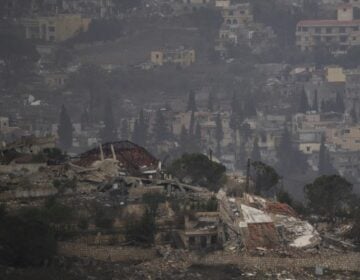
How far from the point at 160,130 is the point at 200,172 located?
1101 inches

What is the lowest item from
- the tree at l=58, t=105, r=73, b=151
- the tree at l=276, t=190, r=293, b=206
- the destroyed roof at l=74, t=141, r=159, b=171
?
the tree at l=58, t=105, r=73, b=151

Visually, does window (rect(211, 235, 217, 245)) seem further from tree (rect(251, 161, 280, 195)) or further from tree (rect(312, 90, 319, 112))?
tree (rect(312, 90, 319, 112))

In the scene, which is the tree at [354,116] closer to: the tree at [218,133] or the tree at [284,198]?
the tree at [218,133]

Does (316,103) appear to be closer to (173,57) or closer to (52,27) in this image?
(173,57)

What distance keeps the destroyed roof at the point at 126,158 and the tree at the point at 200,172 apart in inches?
18.2

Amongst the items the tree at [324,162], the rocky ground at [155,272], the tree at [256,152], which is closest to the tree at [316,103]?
the tree at [256,152]

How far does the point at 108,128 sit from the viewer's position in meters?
68.6

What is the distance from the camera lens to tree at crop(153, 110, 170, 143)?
224 ft

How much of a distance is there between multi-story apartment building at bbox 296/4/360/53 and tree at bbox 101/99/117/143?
686 inches

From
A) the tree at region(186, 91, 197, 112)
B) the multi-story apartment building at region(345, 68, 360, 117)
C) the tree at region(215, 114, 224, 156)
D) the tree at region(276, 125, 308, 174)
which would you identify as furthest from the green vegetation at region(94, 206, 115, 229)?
the multi-story apartment building at region(345, 68, 360, 117)

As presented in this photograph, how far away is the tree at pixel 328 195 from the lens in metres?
37.6

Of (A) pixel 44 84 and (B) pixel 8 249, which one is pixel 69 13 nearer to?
(A) pixel 44 84

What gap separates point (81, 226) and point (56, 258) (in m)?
1.70

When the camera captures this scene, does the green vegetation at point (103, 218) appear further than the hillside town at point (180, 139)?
Yes
